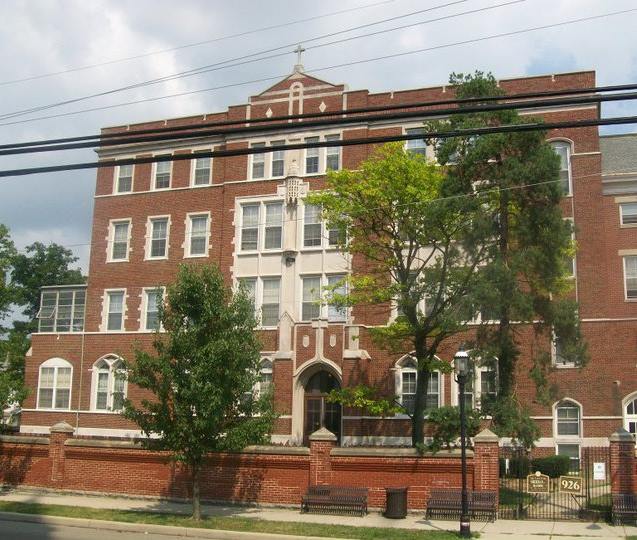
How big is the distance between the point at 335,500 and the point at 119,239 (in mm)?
24668

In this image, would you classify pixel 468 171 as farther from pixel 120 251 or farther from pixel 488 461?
pixel 120 251

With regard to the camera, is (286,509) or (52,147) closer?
(52,147)

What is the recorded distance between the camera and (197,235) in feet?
129

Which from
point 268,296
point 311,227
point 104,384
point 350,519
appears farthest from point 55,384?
point 350,519

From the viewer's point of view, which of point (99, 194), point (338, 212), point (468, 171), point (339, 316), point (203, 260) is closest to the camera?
point (468, 171)

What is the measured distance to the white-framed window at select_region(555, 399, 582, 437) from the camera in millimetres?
31781

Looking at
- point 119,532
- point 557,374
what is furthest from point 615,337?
point 119,532

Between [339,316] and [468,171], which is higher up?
[468,171]

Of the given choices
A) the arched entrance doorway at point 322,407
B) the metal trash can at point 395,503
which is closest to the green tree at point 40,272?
the arched entrance doorway at point 322,407

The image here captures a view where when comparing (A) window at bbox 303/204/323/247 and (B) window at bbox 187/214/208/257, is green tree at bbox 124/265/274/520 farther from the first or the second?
(B) window at bbox 187/214/208/257

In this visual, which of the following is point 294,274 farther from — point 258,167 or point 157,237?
point 157,237

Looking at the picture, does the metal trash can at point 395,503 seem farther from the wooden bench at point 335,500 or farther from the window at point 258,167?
the window at point 258,167

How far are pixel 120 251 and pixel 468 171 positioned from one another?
2227cm

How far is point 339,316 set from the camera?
3409cm
